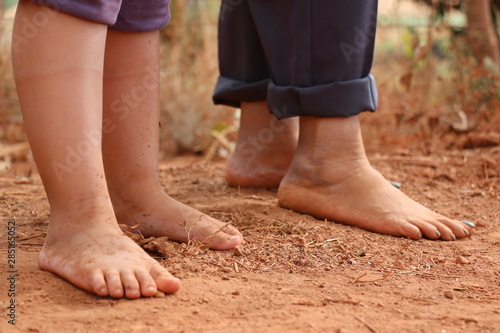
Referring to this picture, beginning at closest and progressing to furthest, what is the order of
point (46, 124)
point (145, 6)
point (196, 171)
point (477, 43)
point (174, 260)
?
point (46, 124), point (174, 260), point (145, 6), point (196, 171), point (477, 43)

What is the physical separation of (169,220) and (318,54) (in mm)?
635

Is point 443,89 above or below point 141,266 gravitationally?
above

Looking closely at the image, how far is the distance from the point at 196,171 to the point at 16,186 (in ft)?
2.31

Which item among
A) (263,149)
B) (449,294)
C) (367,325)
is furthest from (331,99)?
(367,325)

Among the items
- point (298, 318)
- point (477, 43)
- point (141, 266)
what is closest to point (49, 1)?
point (141, 266)

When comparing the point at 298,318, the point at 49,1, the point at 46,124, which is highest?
the point at 49,1

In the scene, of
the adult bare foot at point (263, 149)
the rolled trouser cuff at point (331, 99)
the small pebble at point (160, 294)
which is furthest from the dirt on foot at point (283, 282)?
the rolled trouser cuff at point (331, 99)

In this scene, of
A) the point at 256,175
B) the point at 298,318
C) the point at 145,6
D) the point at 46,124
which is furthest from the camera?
the point at 256,175

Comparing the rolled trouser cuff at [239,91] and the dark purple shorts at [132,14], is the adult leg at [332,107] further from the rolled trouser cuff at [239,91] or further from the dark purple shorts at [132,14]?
the dark purple shorts at [132,14]

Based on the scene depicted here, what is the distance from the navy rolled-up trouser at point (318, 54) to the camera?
174cm

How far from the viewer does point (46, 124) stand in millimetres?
1241

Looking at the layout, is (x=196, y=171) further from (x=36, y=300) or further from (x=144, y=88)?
(x=36, y=300)

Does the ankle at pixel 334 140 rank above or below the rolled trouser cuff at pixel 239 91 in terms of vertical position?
below

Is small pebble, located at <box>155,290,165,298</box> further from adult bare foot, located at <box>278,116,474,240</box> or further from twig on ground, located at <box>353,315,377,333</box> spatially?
adult bare foot, located at <box>278,116,474,240</box>
